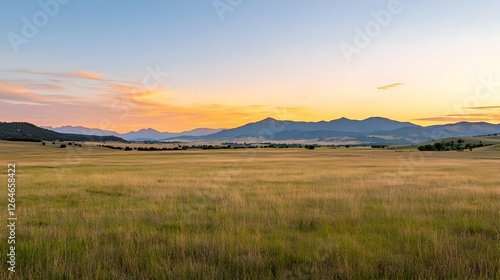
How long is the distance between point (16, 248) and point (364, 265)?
761cm

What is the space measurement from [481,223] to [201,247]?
330 inches

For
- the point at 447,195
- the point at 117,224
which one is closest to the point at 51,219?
the point at 117,224

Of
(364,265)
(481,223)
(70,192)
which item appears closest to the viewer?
(364,265)

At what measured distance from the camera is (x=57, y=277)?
6.44m

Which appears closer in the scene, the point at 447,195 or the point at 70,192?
the point at 447,195

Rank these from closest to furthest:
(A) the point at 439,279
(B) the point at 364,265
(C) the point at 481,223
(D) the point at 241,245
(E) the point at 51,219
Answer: (A) the point at 439,279
(B) the point at 364,265
(D) the point at 241,245
(C) the point at 481,223
(E) the point at 51,219

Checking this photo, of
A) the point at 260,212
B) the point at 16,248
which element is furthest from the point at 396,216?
the point at 16,248

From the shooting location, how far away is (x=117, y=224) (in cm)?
1081

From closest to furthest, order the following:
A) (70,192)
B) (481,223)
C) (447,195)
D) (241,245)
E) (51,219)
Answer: (241,245)
(481,223)
(51,219)
(447,195)
(70,192)

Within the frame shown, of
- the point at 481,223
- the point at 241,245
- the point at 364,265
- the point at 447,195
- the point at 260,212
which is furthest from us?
the point at 447,195

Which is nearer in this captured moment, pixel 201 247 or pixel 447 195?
pixel 201 247

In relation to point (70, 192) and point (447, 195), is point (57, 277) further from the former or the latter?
point (447, 195)

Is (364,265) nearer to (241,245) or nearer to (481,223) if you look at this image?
(241,245)

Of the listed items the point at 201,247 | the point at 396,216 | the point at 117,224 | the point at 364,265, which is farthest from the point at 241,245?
the point at 396,216
